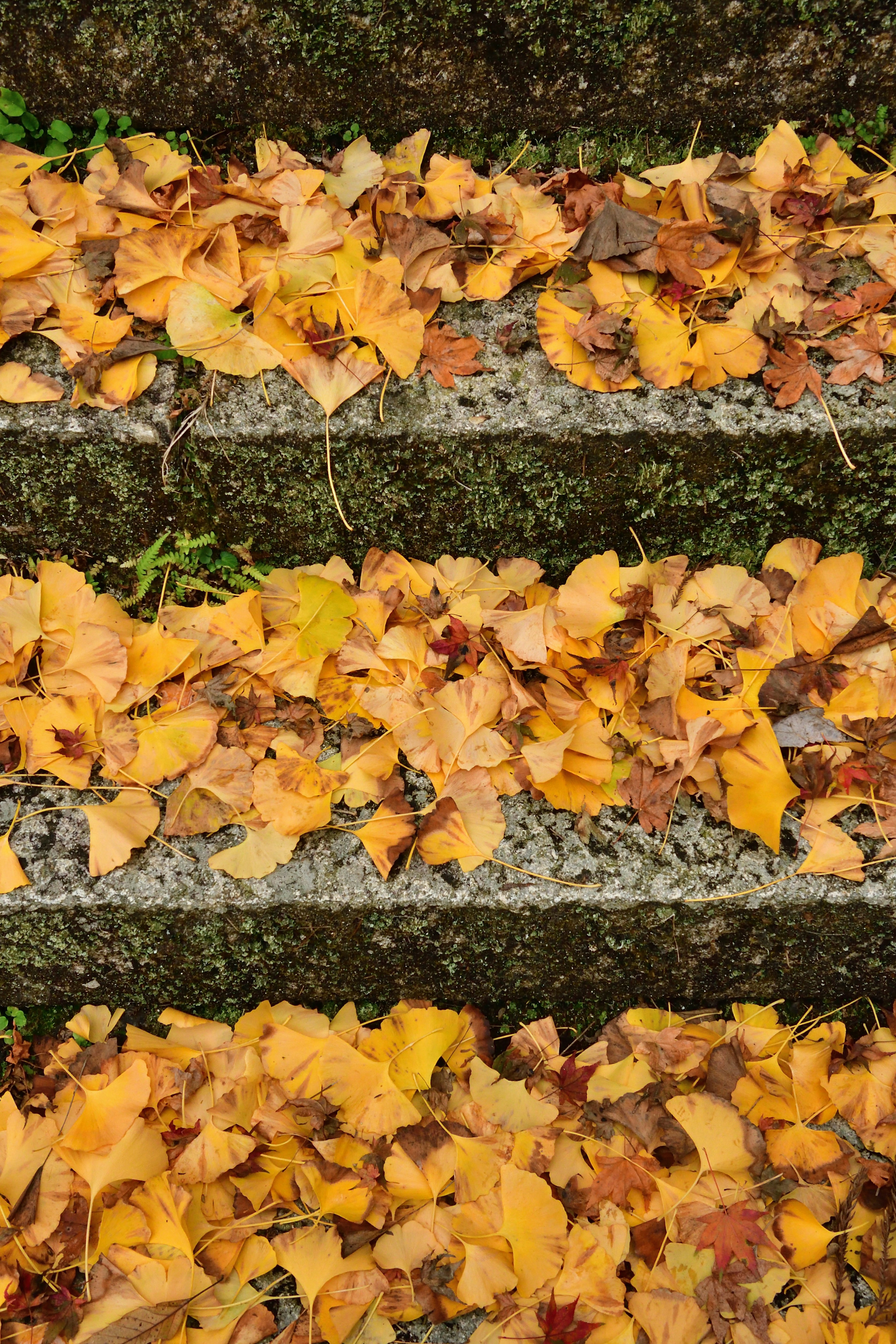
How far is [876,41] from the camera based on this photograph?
72.4 inches

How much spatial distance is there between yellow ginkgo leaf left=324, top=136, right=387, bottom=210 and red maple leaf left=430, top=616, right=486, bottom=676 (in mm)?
1018

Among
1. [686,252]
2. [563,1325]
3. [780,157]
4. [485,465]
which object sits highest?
[780,157]

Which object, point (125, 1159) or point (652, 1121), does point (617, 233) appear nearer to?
point (652, 1121)

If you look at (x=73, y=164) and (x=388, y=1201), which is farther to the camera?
(x=73, y=164)

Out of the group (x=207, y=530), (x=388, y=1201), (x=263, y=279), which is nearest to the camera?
(x=388, y=1201)

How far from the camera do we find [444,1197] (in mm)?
1646

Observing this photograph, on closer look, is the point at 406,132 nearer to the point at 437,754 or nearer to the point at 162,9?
the point at 162,9

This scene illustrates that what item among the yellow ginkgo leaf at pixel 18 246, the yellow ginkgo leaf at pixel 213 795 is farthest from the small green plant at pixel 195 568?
the yellow ginkgo leaf at pixel 18 246

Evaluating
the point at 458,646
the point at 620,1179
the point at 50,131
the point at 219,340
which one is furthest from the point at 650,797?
the point at 50,131

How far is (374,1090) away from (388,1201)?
21cm

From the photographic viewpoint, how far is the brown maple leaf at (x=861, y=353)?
5.64 feet

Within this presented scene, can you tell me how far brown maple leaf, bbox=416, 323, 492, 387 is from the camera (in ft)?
5.73

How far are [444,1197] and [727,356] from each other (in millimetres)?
1825

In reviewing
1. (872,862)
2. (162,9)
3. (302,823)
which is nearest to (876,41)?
(162,9)
